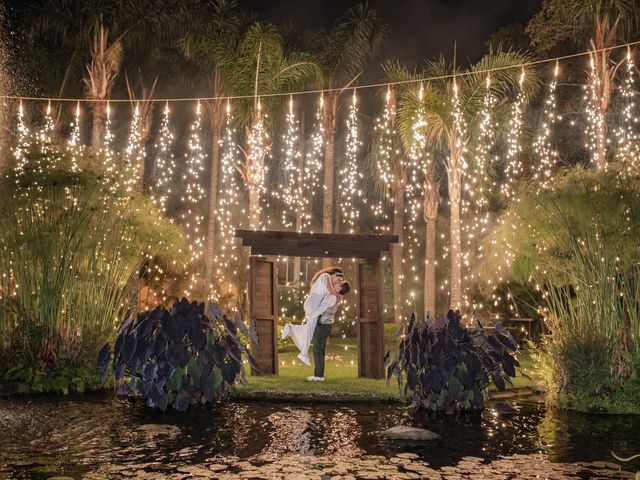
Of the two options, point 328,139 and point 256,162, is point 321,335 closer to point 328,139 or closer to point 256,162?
point 256,162

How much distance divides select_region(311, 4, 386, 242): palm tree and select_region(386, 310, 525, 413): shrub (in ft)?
44.9

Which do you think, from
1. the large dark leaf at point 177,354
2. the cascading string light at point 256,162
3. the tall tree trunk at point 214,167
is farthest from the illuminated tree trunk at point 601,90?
the large dark leaf at point 177,354

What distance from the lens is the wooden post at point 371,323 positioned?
37.5 ft

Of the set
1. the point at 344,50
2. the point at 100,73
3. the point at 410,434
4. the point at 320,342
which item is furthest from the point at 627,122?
the point at 410,434

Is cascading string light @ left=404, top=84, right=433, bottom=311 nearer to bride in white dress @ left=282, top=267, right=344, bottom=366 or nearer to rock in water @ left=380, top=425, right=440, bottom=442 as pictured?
bride in white dress @ left=282, top=267, right=344, bottom=366

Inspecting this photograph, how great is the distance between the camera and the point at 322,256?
11.6 meters

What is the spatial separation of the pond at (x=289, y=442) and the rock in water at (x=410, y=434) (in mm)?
Result: 111

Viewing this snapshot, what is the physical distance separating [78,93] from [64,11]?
5490 mm

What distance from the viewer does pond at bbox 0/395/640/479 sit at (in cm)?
597

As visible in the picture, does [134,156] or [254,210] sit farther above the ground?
[134,156]

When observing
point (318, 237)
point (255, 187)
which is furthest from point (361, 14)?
point (318, 237)

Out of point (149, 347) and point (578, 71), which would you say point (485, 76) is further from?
point (149, 347)

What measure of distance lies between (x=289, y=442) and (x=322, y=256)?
191 inches

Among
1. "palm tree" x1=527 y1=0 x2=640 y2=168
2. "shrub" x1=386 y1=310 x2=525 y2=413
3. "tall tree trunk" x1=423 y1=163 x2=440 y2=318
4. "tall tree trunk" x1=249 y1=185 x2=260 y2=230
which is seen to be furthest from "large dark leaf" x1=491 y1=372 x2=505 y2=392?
"tall tree trunk" x1=423 y1=163 x2=440 y2=318
